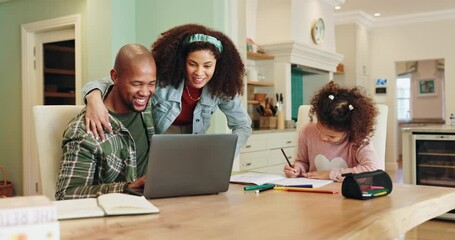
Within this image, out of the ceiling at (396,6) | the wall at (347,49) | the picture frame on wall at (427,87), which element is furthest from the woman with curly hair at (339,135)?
the picture frame on wall at (427,87)

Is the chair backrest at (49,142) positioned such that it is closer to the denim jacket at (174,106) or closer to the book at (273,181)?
the denim jacket at (174,106)

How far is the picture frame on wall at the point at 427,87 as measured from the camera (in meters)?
10.8

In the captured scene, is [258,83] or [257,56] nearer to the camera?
[258,83]

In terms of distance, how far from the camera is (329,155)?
6.52ft

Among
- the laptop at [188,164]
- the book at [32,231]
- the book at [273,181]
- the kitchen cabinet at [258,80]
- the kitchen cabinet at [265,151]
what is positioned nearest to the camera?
the book at [32,231]

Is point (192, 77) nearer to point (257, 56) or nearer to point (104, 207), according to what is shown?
point (104, 207)

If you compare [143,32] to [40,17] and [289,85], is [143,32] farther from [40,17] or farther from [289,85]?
[289,85]

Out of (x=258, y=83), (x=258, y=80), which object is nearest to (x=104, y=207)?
(x=258, y=83)

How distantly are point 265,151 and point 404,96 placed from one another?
7307mm

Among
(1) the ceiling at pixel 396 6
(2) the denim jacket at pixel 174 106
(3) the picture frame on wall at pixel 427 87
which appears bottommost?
(2) the denim jacket at pixel 174 106

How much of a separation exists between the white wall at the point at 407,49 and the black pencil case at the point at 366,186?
7.26 meters

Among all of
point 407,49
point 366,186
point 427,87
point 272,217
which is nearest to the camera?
point 272,217

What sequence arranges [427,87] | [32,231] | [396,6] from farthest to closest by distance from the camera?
1. [427,87]
2. [396,6]
3. [32,231]

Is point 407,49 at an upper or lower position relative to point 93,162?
upper
